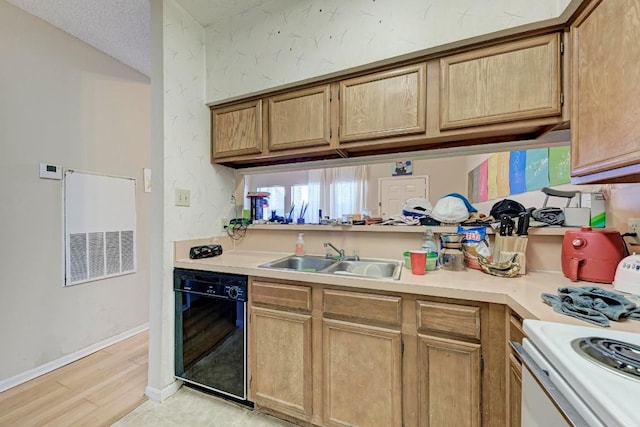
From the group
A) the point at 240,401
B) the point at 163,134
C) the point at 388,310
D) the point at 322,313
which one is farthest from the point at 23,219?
the point at 388,310

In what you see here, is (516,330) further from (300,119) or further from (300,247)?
(300,119)

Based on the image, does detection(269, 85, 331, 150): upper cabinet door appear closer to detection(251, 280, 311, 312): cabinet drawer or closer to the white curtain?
detection(251, 280, 311, 312): cabinet drawer

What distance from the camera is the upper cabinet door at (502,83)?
122 centimetres

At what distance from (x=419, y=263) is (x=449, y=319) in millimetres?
310

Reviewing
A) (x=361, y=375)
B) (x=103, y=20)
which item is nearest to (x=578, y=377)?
(x=361, y=375)

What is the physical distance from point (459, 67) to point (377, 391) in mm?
1744

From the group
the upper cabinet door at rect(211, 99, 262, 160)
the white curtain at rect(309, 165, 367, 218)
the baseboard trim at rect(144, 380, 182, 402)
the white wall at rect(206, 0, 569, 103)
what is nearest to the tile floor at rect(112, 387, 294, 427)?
the baseboard trim at rect(144, 380, 182, 402)

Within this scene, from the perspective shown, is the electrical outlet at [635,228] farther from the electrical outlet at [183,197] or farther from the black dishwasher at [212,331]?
the electrical outlet at [183,197]

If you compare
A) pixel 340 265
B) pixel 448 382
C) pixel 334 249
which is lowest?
pixel 448 382

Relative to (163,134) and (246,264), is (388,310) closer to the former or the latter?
(246,264)

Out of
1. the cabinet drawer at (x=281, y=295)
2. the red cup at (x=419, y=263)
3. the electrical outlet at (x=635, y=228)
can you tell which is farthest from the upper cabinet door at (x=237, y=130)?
the electrical outlet at (x=635, y=228)

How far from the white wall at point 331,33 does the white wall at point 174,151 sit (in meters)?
0.14

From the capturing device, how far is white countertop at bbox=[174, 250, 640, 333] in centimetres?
88

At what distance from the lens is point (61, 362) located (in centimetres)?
197
